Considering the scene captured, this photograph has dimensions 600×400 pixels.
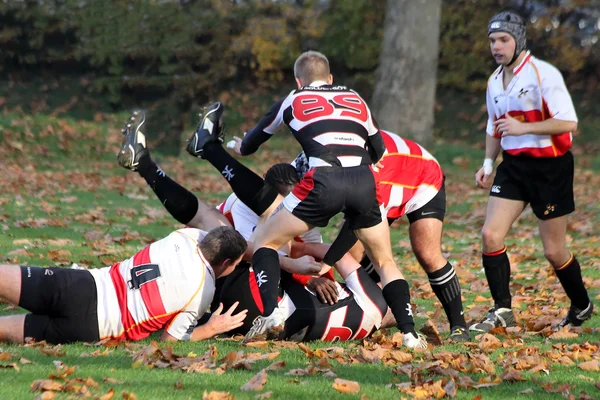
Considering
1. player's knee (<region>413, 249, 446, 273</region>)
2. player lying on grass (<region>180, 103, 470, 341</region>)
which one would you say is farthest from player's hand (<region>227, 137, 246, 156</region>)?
player's knee (<region>413, 249, 446, 273</region>)

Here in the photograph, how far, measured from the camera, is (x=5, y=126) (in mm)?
19984

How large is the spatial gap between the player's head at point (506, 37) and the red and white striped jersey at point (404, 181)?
0.98m

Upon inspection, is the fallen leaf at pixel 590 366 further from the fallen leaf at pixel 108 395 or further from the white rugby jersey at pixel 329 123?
the fallen leaf at pixel 108 395

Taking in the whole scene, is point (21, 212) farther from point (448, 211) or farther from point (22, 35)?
point (22, 35)

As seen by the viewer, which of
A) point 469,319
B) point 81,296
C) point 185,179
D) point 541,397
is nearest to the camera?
point 541,397

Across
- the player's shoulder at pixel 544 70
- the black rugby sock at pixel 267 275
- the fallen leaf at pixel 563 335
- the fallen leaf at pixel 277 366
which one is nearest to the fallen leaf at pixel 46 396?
the fallen leaf at pixel 277 366

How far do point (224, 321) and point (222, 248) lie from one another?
1.56 ft

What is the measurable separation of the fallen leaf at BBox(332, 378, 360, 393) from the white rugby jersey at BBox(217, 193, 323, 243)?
234 centimetres

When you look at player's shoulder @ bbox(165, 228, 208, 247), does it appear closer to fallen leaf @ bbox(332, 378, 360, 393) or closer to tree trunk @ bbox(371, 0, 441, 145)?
fallen leaf @ bbox(332, 378, 360, 393)

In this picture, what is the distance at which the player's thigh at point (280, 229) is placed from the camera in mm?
6000

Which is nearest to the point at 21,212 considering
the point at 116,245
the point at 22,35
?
the point at 116,245

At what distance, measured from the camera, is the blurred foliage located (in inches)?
955

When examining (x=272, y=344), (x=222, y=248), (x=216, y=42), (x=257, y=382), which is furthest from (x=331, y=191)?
(x=216, y=42)

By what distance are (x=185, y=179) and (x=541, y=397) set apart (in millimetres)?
14029
